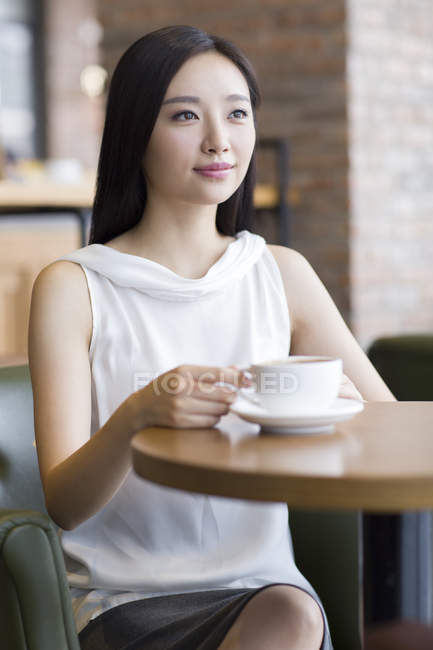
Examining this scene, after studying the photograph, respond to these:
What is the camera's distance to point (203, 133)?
1247 millimetres

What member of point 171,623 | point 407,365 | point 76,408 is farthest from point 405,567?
point 407,365

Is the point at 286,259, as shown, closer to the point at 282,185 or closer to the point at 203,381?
the point at 203,381

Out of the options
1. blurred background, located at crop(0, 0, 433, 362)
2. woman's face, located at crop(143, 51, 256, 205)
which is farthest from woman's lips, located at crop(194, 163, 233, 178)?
blurred background, located at crop(0, 0, 433, 362)

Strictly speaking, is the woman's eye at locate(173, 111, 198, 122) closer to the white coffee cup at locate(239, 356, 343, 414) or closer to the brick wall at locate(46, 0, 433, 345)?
the white coffee cup at locate(239, 356, 343, 414)

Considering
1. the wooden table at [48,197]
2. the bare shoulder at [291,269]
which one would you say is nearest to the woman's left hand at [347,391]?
the bare shoulder at [291,269]

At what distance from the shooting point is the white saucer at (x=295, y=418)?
971 mm

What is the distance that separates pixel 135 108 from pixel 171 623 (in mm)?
643

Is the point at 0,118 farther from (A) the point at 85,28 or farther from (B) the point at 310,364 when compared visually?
(B) the point at 310,364

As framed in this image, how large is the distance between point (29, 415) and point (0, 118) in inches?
281

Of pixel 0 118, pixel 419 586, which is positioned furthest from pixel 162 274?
pixel 0 118

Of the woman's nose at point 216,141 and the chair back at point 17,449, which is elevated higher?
the woman's nose at point 216,141

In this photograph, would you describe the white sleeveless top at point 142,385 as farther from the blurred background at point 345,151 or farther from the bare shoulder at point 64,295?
the blurred background at point 345,151

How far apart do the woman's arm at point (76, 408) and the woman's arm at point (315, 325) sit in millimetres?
316

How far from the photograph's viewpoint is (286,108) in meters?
5.04
